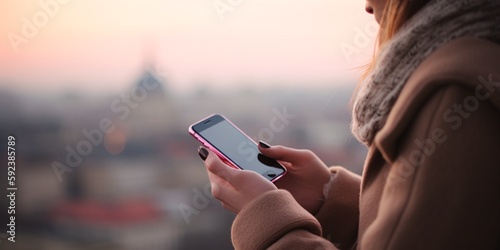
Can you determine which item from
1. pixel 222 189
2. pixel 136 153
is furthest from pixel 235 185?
pixel 136 153

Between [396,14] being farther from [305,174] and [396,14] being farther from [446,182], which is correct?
[305,174]

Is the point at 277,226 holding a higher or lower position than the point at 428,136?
lower

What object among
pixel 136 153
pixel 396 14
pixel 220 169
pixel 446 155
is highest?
pixel 396 14

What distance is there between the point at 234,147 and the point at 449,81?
1.49 ft

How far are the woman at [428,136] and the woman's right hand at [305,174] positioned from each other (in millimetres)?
242

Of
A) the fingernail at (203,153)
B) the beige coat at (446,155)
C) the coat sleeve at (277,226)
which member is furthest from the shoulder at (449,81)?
the fingernail at (203,153)

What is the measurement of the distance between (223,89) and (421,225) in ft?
2.13

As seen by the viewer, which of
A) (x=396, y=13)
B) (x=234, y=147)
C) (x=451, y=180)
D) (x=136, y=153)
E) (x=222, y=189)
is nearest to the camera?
(x=451, y=180)

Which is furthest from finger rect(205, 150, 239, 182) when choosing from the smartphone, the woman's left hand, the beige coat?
the beige coat

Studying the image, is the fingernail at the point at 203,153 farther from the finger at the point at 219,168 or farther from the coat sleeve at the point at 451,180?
the coat sleeve at the point at 451,180

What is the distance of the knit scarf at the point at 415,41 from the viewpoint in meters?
0.54

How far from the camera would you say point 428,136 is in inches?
20.1

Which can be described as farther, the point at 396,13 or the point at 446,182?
the point at 396,13

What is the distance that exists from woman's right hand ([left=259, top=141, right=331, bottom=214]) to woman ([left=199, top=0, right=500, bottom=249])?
24 centimetres
